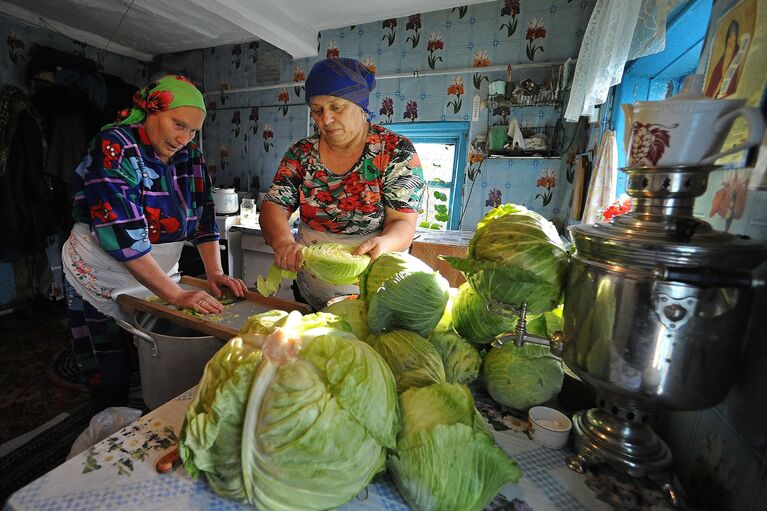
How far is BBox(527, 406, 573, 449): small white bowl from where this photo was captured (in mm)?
1025

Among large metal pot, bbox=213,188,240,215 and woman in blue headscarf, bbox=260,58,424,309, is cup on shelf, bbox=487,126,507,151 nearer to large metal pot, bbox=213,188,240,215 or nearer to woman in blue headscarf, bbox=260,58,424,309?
woman in blue headscarf, bbox=260,58,424,309

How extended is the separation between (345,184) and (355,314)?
1.21 m

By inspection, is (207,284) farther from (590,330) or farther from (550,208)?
(550,208)

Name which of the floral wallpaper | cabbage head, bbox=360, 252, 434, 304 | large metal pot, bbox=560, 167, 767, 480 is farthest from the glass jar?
large metal pot, bbox=560, 167, 767, 480

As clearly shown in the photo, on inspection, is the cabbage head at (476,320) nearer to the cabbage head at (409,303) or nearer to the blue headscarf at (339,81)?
Answer: the cabbage head at (409,303)

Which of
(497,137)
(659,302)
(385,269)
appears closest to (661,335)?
(659,302)

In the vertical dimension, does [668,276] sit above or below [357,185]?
below

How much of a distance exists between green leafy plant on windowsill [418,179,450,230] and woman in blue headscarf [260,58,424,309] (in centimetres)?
316

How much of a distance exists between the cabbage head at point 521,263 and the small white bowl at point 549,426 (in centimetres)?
33

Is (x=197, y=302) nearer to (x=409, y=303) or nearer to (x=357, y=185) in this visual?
(x=357, y=185)

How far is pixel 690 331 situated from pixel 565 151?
4.27 meters

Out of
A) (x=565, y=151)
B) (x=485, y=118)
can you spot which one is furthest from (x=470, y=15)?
(x=565, y=151)

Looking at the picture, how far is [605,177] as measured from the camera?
3.18 metres

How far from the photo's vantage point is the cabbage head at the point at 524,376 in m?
1.13
